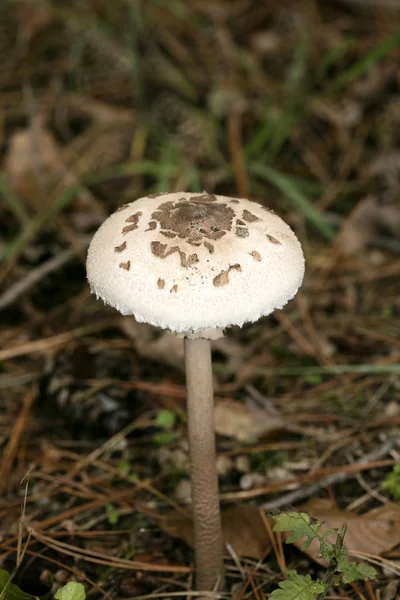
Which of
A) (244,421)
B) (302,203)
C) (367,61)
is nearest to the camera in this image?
(244,421)

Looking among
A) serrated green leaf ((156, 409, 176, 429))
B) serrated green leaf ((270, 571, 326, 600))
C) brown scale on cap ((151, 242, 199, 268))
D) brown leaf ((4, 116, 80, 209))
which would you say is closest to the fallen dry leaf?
serrated green leaf ((156, 409, 176, 429))

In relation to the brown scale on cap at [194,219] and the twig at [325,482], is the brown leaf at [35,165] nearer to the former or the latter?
the brown scale on cap at [194,219]

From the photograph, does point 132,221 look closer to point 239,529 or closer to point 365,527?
point 239,529

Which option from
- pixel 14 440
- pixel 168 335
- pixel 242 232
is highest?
pixel 168 335

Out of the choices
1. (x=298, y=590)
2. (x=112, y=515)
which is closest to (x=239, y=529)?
(x=112, y=515)

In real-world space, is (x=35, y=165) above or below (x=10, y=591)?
above

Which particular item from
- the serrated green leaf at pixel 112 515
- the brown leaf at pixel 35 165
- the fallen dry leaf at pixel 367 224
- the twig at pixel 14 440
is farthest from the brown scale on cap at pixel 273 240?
the brown leaf at pixel 35 165

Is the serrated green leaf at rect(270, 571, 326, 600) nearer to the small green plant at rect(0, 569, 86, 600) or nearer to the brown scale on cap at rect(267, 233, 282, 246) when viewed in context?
the small green plant at rect(0, 569, 86, 600)

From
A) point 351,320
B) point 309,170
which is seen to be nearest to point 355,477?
point 351,320

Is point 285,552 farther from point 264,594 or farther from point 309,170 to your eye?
point 309,170
